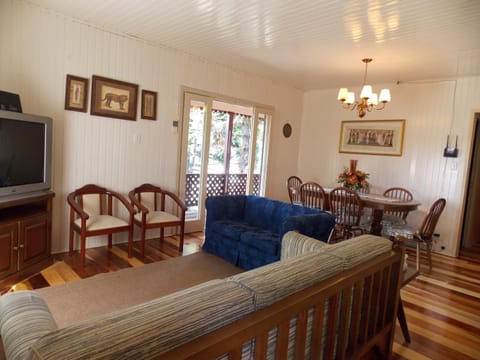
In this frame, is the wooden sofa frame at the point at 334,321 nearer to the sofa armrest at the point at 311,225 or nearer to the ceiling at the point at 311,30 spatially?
the sofa armrest at the point at 311,225

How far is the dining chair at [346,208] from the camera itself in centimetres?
373

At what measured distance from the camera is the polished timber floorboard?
7.15ft

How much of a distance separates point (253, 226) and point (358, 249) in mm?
2037

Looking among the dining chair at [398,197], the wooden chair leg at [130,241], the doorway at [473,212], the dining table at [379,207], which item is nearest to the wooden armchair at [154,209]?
the wooden chair leg at [130,241]

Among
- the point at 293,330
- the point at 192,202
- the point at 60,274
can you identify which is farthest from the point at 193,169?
the point at 293,330

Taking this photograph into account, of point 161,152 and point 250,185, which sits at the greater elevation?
point 161,152

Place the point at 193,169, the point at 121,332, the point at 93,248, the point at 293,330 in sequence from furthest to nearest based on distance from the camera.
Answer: the point at 193,169 → the point at 93,248 → the point at 293,330 → the point at 121,332

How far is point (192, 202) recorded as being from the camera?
473cm

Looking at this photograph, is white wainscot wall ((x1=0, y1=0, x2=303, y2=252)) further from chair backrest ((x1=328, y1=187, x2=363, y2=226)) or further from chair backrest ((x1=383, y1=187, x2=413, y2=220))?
chair backrest ((x1=383, y1=187, x2=413, y2=220))

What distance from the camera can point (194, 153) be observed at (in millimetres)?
4480

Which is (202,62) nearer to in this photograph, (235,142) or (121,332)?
(235,142)

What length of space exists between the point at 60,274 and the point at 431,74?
506cm

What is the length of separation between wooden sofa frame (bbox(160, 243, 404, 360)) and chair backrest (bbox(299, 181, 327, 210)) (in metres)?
2.25

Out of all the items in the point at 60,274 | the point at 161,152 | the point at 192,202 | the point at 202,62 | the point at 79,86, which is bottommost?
the point at 60,274
